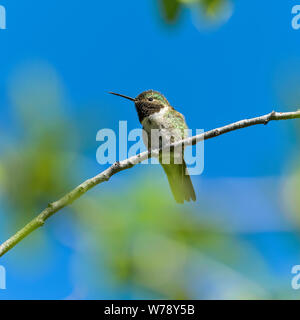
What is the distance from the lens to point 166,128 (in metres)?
5.95

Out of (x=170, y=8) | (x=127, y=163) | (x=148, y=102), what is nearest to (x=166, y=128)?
(x=148, y=102)

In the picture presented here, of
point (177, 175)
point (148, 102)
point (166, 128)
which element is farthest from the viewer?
point (148, 102)

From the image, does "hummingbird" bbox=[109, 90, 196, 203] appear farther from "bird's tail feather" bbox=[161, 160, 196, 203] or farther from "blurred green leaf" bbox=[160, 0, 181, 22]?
"blurred green leaf" bbox=[160, 0, 181, 22]

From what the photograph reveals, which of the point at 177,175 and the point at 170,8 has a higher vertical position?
the point at 177,175

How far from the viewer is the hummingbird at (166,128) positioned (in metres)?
5.92

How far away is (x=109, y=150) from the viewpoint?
3.75 meters

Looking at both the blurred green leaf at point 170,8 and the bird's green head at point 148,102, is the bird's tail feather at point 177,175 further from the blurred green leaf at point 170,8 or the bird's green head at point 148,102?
the blurred green leaf at point 170,8

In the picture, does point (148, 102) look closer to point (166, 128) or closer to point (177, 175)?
point (166, 128)

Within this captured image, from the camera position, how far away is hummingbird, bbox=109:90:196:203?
19.4ft

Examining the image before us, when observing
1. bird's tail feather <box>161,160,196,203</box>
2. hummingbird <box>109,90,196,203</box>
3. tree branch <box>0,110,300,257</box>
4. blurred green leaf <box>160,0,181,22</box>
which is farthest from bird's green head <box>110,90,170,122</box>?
blurred green leaf <box>160,0,181,22</box>
